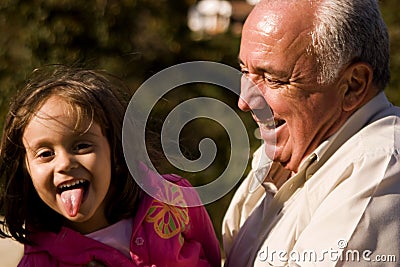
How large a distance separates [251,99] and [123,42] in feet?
14.0

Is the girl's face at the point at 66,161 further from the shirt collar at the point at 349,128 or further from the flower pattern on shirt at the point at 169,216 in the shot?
the shirt collar at the point at 349,128

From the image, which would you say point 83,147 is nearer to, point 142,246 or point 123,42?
point 142,246

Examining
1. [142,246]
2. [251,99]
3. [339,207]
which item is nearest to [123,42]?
[251,99]

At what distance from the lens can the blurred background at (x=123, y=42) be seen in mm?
7195

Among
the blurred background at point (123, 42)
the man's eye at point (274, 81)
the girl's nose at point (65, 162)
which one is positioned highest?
the man's eye at point (274, 81)

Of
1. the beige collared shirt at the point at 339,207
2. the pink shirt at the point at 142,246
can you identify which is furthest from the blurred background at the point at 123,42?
the pink shirt at the point at 142,246

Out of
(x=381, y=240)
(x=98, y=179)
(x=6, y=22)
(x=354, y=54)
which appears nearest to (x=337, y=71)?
(x=354, y=54)

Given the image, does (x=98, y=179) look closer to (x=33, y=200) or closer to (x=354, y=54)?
(x=33, y=200)

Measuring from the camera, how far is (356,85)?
3.20 meters

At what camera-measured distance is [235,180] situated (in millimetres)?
3658

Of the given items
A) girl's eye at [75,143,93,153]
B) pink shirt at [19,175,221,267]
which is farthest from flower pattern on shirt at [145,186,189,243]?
girl's eye at [75,143,93,153]

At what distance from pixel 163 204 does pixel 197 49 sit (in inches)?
193

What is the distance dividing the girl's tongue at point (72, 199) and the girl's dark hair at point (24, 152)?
0.57 feet

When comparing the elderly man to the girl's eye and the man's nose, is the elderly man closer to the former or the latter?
the man's nose
